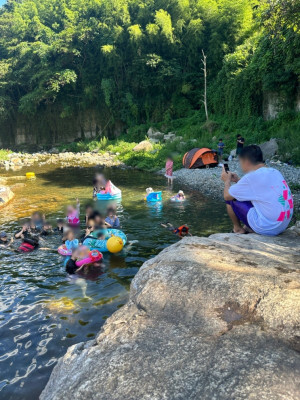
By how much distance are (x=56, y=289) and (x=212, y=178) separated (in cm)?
1102

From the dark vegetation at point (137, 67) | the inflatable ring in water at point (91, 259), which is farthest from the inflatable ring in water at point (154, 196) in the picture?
the dark vegetation at point (137, 67)

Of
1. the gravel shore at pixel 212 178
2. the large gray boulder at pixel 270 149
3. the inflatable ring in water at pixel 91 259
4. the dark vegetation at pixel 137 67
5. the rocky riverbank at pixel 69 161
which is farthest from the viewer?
the rocky riverbank at pixel 69 161

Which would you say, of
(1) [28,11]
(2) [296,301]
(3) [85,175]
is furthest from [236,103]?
(1) [28,11]

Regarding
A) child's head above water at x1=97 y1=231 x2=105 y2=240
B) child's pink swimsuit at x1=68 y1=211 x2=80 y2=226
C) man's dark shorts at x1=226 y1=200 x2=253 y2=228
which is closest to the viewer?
→ man's dark shorts at x1=226 y1=200 x2=253 y2=228

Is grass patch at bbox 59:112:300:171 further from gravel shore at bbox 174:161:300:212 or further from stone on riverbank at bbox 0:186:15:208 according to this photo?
stone on riverbank at bbox 0:186:15:208

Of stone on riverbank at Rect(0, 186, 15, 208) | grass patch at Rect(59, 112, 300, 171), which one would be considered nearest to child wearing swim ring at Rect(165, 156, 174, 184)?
grass patch at Rect(59, 112, 300, 171)

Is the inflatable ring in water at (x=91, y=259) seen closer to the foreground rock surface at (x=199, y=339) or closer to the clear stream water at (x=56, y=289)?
the clear stream water at (x=56, y=289)

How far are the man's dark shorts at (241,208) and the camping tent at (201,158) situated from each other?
13812 millimetres

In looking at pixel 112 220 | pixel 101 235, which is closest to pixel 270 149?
pixel 112 220

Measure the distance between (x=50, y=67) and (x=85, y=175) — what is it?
73.2 ft

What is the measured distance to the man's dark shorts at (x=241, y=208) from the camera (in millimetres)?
4656

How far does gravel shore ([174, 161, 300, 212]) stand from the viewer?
12.5m

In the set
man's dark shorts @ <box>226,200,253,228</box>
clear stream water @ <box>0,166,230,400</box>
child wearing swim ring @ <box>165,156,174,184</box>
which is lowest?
clear stream water @ <box>0,166,230,400</box>

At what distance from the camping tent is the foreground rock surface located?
15.2 metres
